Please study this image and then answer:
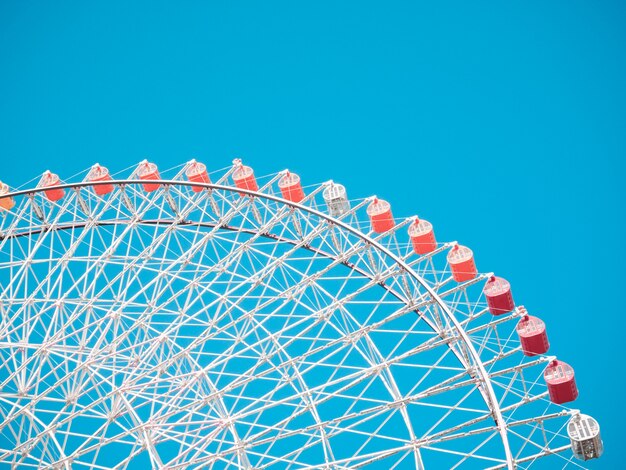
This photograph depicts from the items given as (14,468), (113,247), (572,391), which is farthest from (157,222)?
(572,391)

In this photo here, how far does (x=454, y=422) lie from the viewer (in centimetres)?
4331

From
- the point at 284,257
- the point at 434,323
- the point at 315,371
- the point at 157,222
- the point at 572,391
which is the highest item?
the point at 315,371

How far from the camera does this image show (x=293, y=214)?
90.4 feet

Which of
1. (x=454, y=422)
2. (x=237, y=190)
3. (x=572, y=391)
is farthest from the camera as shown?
(x=454, y=422)

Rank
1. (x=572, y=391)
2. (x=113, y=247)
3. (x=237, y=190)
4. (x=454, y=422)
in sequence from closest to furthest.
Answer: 1. (x=572, y=391)
2. (x=237, y=190)
3. (x=113, y=247)
4. (x=454, y=422)

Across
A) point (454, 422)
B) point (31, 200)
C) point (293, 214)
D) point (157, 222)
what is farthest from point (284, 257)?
point (454, 422)

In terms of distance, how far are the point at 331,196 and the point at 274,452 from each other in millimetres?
18657

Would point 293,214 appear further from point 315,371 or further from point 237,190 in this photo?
point 315,371

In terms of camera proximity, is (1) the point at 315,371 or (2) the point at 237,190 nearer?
(2) the point at 237,190

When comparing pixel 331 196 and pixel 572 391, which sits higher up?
pixel 331 196

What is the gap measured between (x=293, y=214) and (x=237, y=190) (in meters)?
1.95

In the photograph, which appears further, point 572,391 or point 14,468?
point 14,468

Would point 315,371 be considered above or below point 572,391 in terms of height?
above

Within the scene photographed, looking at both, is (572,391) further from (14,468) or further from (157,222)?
(14,468)
